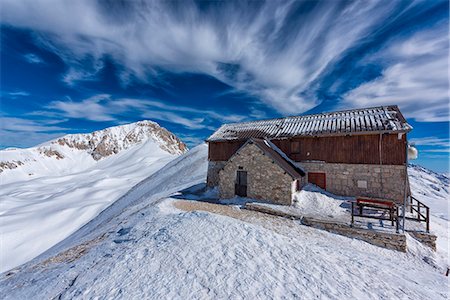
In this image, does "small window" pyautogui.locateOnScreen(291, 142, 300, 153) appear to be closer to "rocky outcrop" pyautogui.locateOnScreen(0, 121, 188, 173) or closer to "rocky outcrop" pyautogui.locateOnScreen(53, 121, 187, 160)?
"rocky outcrop" pyautogui.locateOnScreen(0, 121, 188, 173)

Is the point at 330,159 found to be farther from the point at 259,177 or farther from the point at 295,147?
the point at 259,177

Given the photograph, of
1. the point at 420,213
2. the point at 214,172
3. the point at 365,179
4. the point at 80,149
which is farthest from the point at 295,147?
the point at 80,149

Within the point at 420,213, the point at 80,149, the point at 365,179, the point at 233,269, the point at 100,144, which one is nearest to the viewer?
the point at 233,269

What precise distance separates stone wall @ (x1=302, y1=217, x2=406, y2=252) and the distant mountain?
132 meters

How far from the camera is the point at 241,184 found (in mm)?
18047

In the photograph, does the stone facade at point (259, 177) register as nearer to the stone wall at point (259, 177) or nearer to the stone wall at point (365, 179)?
the stone wall at point (259, 177)

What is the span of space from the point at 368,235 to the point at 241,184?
9540 mm

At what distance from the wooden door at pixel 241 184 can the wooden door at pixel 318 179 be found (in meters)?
5.98

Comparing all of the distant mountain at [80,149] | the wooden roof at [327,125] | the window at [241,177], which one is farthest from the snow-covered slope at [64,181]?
the wooden roof at [327,125]

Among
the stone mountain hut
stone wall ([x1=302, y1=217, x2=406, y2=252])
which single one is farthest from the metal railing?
stone wall ([x1=302, y1=217, x2=406, y2=252])

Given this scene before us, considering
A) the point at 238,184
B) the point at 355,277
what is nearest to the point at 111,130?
the point at 238,184

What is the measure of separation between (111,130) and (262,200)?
175m

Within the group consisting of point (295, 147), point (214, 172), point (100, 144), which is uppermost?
point (100, 144)

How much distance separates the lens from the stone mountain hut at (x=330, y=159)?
15.7 metres
